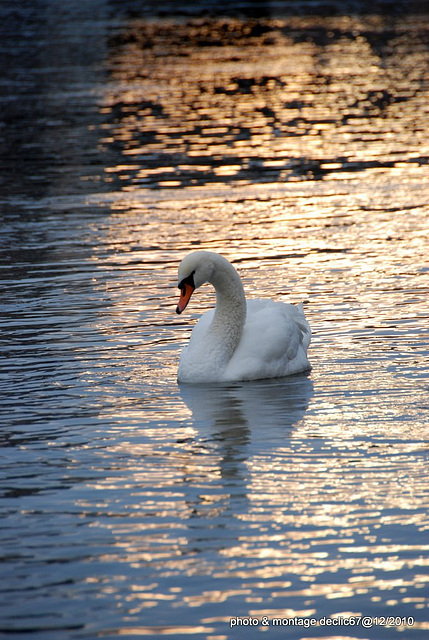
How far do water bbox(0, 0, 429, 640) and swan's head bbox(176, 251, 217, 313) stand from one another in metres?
0.83

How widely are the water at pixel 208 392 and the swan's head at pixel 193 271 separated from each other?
83 cm

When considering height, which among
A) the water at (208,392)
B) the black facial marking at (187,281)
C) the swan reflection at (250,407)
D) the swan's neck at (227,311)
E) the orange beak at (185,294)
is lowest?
the swan reflection at (250,407)

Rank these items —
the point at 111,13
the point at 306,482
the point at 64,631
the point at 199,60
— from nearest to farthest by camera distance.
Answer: the point at 64,631 < the point at 306,482 < the point at 199,60 < the point at 111,13

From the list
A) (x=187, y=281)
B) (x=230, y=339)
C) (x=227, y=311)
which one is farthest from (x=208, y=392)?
(x=187, y=281)

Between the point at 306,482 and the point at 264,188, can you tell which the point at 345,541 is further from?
the point at 264,188

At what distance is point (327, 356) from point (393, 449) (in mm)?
3068

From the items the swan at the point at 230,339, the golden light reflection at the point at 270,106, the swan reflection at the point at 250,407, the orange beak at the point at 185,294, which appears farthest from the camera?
the golden light reflection at the point at 270,106

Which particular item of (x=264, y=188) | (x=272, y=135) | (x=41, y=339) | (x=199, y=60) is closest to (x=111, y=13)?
(x=199, y=60)

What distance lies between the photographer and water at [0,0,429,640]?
24.3 ft

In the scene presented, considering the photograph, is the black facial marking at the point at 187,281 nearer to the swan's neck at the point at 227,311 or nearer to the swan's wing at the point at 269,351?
the swan's neck at the point at 227,311

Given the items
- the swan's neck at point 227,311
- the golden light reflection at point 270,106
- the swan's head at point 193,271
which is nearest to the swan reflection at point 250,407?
the swan's neck at point 227,311

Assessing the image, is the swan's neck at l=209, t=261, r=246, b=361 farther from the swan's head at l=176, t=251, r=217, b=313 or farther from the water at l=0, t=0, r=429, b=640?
the water at l=0, t=0, r=429, b=640

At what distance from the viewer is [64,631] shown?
6957 millimetres

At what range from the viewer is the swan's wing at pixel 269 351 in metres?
11.9
